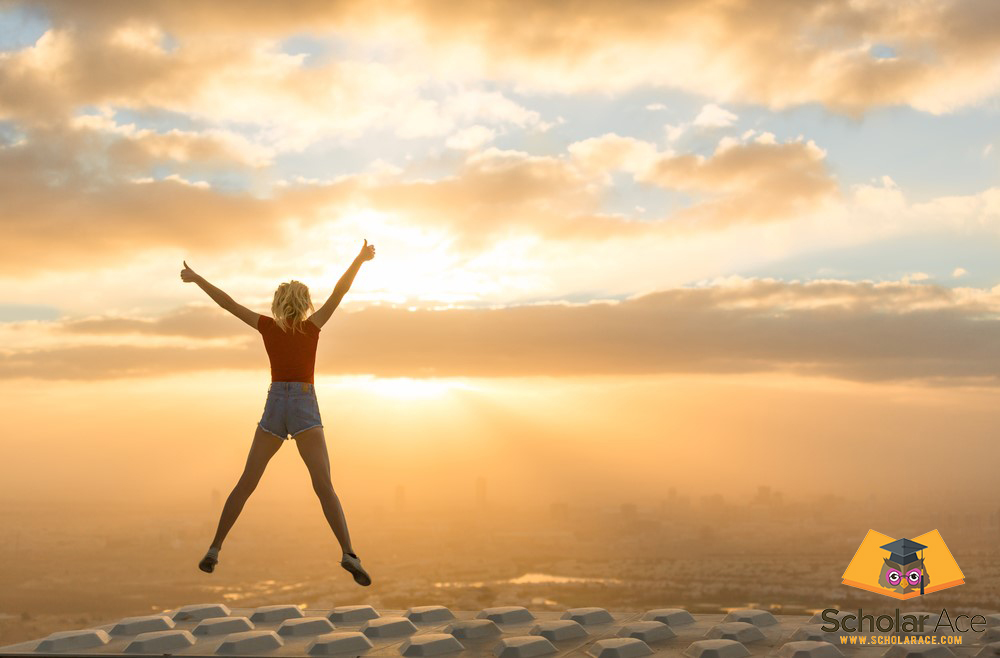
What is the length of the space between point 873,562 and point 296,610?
519 inches

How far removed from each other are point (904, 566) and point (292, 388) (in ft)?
47.2

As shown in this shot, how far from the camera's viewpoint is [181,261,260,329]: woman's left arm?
14695mm

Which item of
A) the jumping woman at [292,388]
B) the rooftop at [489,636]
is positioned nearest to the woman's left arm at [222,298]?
the jumping woman at [292,388]

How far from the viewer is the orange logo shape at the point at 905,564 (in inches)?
789

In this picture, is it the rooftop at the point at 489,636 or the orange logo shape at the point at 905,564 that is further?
the orange logo shape at the point at 905,564

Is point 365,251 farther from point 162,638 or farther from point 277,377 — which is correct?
point 162,638

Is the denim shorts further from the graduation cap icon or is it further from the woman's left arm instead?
the graduation cap icon

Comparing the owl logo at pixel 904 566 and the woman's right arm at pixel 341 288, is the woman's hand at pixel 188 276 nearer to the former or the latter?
the woman's right arm at pixel 341 288

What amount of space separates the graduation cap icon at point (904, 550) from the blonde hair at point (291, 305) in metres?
14.1

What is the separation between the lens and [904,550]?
20.4 metres

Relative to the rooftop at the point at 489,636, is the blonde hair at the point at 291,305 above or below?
above

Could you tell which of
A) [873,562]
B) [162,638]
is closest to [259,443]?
[162,638]

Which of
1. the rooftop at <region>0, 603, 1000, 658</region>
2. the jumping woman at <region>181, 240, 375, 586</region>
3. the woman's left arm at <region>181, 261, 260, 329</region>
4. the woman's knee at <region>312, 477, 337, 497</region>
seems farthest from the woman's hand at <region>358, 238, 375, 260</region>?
the rooftop at <region>0, 603, 1000, 658</region>

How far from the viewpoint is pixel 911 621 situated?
19.2 metres
